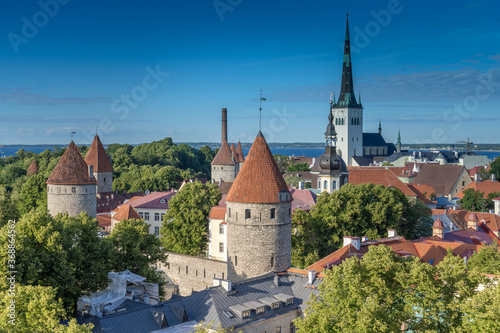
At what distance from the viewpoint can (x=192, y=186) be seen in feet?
143

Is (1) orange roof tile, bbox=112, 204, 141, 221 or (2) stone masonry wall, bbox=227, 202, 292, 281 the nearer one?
(2) stone masonry wall, bbox=227, 202, 292, 281

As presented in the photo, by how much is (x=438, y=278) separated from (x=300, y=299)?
25.2ft

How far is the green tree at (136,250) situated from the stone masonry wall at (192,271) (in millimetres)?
4693

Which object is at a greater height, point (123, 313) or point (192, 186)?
point (192, 186)

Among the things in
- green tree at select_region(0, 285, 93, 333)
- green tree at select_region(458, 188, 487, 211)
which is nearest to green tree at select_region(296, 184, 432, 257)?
green tree at select_region(0, 285, 93, 333)

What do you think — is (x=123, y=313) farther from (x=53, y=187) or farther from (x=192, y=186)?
(x=53, y=187)

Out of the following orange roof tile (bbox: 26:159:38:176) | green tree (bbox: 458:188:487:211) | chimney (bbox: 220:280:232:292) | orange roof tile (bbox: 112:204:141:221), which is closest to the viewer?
chimney (bbox: 220:280:232:292)

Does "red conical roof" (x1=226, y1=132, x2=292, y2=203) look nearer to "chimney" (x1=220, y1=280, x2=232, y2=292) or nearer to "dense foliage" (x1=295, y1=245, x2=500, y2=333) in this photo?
"chimney" (x1=220, y1=280, x2=232, y2=292)

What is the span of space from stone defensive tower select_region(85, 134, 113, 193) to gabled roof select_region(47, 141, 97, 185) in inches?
628

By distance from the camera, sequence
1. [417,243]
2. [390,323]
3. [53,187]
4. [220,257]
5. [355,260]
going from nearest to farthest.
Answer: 1. [390,323]
2. [355,260]
3. [417,243]
4. [220,257]
5. [53,187]

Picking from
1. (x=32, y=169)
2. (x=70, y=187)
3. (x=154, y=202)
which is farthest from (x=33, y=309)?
(x=32, y=169)

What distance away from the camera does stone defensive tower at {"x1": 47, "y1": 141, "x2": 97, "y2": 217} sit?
148 feet

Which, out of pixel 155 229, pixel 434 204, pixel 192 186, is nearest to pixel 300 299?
pixel 192 186

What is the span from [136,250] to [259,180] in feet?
23.5
